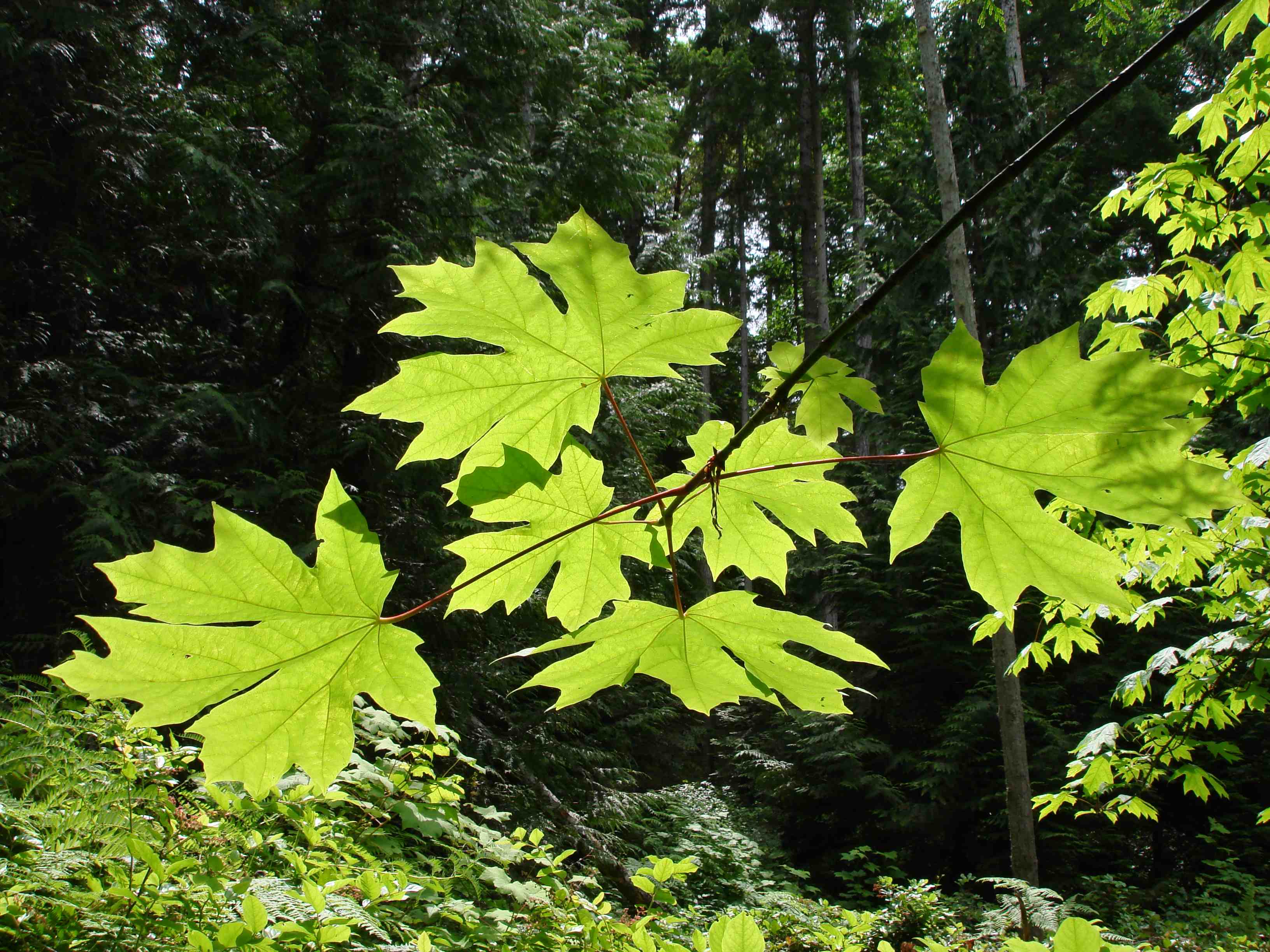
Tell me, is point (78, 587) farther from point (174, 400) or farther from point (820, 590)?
point (820, 590)

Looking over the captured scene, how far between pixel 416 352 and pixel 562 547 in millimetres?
4039

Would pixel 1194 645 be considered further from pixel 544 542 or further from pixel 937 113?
pixel 937 113

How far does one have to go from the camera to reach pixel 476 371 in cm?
60

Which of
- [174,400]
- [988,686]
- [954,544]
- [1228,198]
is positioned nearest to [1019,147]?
[954,544]

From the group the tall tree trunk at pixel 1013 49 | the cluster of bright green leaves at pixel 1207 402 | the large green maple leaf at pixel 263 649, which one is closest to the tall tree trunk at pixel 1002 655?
the cluster of bright green leaves at pixel 1207 402

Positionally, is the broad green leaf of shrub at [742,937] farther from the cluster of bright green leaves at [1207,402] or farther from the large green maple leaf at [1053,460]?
the cluster of bright green leaves at [1207,402]

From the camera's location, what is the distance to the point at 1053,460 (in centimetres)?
49

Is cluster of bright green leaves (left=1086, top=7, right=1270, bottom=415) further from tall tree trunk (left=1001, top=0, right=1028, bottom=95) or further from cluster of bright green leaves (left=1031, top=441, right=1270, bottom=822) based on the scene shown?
tall tree trunk (left=1001, top=0, right=1028, bottom=95)

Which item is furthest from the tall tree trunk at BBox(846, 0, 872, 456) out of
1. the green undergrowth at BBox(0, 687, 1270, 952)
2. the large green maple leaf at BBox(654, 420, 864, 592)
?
the large green maple leaf at BBox(654, 420, 864, 592)

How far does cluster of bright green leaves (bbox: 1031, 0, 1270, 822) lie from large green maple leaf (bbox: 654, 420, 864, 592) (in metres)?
1.30

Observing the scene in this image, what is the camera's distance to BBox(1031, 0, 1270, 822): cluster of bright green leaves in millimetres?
1902

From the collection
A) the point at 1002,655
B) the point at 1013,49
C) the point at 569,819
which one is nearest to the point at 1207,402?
the point at 569,819

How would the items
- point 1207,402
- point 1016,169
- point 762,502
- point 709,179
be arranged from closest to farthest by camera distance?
point 1016,169 < point 762,502 < point 1207,402 < point 709,179

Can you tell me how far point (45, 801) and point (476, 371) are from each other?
197 centimetres
